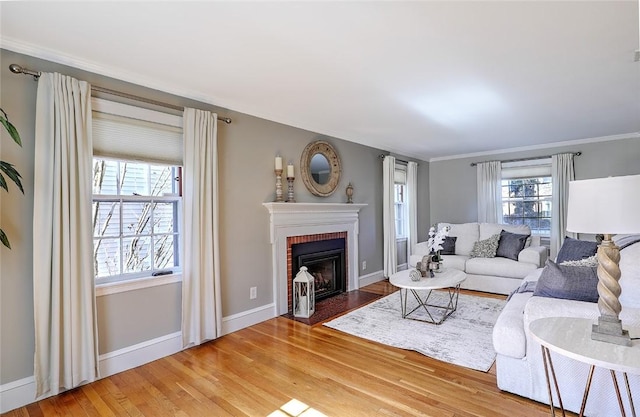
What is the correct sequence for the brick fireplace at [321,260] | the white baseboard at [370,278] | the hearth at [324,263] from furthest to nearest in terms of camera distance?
the white baseboard at [370,278], the hearth at [324,263], the brick fireplace at [321,260]

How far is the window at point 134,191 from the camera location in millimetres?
2539

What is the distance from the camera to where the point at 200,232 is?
2.89m

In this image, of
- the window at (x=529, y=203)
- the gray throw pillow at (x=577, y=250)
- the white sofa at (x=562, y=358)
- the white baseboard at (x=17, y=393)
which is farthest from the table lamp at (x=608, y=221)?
the window at (x=529, y=203)

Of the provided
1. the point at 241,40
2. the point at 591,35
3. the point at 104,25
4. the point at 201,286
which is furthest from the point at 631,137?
the point at 104,25

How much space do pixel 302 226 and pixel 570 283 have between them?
2.69m

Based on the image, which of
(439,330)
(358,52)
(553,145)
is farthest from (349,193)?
(553,145)

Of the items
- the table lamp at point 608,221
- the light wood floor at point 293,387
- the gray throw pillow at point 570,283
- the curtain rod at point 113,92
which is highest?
the curtain rod at point 113,92

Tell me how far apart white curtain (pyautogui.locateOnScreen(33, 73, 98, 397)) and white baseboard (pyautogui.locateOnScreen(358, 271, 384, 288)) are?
3.54 m

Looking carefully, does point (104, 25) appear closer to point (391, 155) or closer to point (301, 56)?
point (301, 56)

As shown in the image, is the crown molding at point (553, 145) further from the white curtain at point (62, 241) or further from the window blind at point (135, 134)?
the white curtain at point (62, 241)

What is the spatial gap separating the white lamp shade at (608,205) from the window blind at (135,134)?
2881 mm

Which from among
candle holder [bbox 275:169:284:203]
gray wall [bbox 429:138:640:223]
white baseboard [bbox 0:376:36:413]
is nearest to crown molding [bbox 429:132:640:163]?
gray wall [bbox 429:138:640:223]

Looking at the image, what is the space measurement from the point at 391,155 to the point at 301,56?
3.83m

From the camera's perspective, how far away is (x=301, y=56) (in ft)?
7.66
